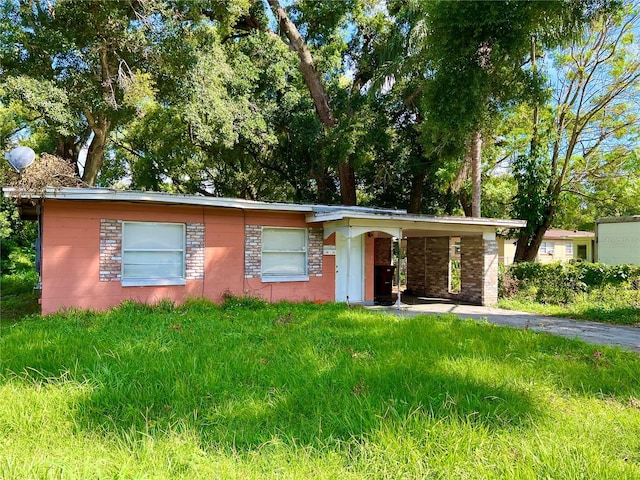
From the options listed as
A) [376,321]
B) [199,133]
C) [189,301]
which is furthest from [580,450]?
[199,133]

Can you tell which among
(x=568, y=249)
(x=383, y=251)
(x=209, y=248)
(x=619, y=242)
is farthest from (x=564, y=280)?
(x=568, y=249)

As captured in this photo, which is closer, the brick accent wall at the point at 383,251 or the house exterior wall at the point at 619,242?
the brick accent wall at the point at 383,251

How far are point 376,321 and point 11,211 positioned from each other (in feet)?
54.1

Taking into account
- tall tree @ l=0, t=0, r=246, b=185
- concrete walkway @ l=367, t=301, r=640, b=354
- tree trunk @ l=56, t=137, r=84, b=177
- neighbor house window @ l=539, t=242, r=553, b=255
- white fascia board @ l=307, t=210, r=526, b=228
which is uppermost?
tall tree @ l=0, t=0, r=246, b=185

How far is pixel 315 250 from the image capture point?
1155 cm

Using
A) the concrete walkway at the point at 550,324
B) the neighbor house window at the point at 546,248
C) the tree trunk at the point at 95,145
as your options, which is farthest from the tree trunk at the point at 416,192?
the neighbor house window at the point at 546,248

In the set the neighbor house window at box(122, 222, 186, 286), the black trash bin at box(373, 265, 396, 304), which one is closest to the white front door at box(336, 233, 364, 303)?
the black trash bin at box(373, 265, 396, 304)

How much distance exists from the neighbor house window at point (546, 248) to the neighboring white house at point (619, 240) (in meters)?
11.2

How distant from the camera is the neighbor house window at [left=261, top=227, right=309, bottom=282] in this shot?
11016 mm

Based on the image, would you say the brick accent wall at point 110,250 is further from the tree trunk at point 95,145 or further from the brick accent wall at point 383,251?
the brick accent wall at point 383,251

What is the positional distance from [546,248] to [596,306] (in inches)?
752

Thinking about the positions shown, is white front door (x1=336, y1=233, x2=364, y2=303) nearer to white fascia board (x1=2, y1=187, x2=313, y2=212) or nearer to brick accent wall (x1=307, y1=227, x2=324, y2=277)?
brick accent wall (x1=307, y1=227, x2=324, y2=277)

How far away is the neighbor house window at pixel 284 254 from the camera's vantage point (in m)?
11.0

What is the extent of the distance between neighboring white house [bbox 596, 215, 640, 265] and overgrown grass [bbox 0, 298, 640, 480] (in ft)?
42.9
